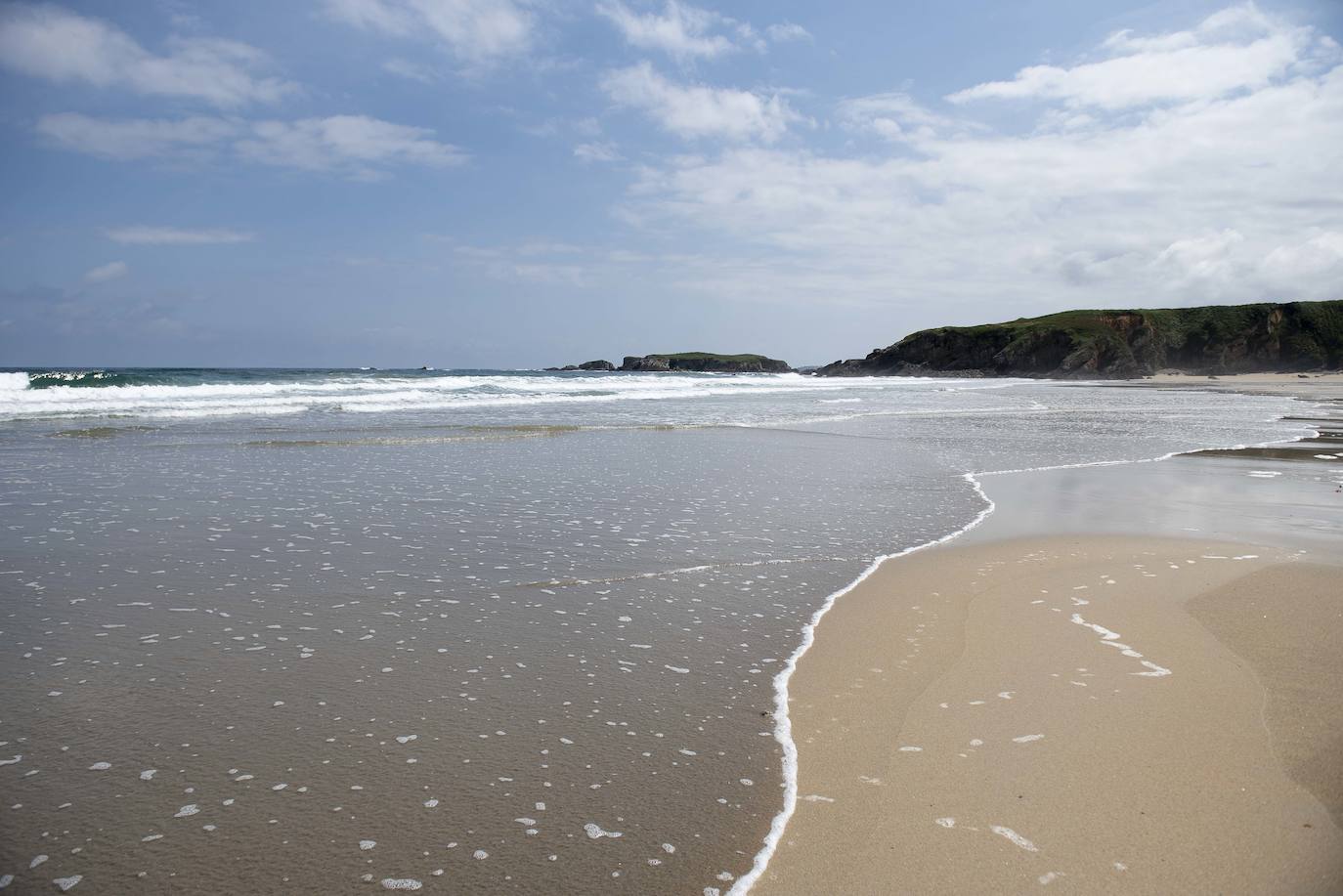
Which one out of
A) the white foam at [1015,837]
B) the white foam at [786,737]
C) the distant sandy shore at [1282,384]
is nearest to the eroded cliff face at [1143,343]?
the distant sandy shore at [1282,384]

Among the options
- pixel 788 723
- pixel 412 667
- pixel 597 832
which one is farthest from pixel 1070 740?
pixel 412 667

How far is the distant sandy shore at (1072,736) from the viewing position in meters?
2.48

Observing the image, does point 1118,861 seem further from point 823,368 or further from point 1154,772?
point 823,368

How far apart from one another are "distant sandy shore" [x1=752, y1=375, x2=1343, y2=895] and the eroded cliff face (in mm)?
92130

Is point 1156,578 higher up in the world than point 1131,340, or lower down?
lower down

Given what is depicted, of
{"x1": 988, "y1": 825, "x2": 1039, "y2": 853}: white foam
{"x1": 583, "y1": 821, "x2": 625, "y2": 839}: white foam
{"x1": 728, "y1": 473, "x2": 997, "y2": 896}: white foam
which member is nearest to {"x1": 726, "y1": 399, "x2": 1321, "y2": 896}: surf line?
{"x1": 728, "y1": 473, "x2": 997, "y2": 896}: white foam

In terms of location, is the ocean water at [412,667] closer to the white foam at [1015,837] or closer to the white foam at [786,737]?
the white foam at [786,737]

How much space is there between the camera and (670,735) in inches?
129

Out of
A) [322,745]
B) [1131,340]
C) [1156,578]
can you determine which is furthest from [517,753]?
[1131,340]

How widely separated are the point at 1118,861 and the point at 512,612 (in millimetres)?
3337

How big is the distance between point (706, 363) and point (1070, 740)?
524 ft

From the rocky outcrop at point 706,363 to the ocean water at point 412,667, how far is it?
15063 cm

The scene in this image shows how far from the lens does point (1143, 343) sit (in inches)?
3676

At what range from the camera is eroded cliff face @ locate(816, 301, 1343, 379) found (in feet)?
287
